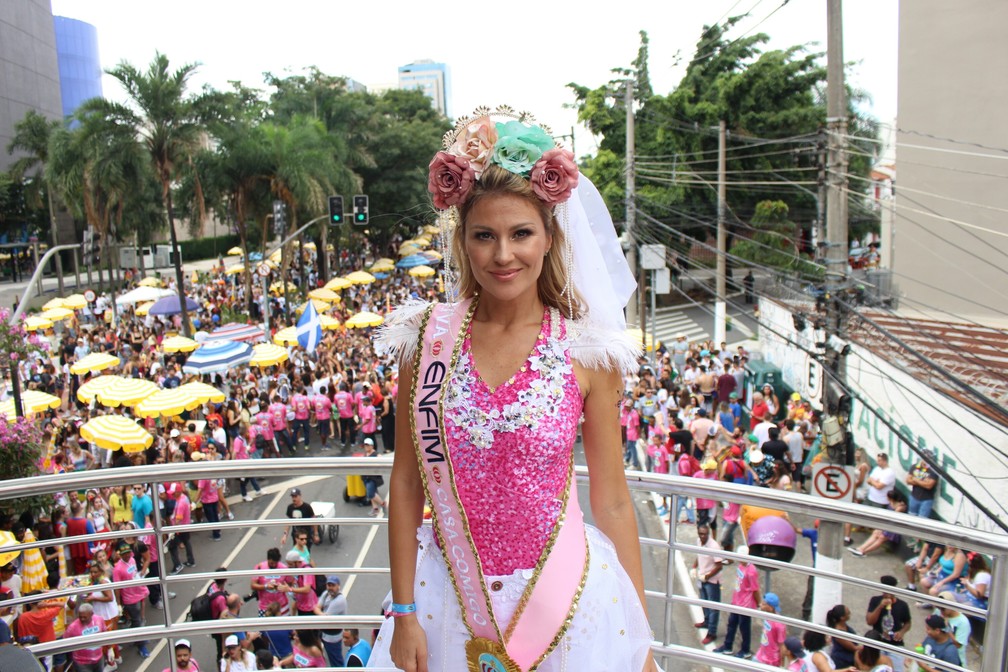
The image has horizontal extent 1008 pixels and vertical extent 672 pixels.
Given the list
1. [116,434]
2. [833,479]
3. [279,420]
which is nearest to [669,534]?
[833,479]

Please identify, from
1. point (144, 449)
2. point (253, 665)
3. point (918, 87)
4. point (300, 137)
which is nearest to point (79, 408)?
point (144, 449)

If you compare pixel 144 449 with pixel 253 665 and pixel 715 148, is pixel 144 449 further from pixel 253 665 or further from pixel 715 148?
pixel 715 148

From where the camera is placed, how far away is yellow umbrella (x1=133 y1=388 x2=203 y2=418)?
1285cm

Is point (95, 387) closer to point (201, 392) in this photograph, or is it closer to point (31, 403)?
point (31, 403)

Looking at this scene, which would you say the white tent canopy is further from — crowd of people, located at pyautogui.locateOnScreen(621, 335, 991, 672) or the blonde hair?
the blonde hair

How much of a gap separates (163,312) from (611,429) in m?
25.4

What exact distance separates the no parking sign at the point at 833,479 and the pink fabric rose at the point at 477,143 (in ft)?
22.7

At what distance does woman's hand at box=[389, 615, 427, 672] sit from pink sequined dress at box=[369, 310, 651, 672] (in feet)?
0.12

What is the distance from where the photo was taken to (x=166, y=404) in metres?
13.0

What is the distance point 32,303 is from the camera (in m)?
38.1

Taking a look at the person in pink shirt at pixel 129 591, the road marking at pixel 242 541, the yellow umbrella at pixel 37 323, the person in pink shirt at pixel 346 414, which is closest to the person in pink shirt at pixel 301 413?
the person in pink shirt at pixel 346 414

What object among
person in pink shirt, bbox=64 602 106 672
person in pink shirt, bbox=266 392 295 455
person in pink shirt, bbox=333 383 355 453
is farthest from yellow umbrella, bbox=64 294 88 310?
person in pink shirt, bbox=64 602 106 672

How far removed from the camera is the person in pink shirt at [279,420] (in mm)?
14367

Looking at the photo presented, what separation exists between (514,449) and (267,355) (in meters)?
16.0
